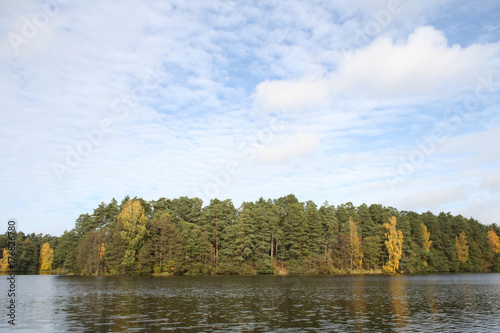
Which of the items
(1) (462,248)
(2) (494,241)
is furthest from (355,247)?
(2) (494,241)

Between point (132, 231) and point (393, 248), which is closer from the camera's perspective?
point (132, 231)

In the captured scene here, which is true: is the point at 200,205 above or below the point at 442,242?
above

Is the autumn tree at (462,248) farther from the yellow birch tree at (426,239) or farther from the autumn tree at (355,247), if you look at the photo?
the autumn tree at (355,247)

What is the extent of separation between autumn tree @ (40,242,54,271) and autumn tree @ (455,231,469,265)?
167m

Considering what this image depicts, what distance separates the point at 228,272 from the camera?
4461 inches

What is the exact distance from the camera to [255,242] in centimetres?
12044

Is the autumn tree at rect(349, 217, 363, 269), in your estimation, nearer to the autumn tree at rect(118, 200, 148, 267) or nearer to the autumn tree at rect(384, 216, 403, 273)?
the autumn tree at rect(384, 216, 403, 273)

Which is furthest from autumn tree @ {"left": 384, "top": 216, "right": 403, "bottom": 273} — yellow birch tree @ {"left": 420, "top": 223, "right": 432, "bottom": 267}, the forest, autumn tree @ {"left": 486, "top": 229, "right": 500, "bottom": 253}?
autumn tree @ {"left": 486, "top": 229, "right": 500, "bottom": 253}

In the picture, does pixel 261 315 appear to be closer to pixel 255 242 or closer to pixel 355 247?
pixel 255 242

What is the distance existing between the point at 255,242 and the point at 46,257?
90.3m

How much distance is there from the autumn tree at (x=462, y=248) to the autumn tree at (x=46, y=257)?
167 m

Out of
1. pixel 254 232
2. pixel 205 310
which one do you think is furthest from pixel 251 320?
pixel 254 232

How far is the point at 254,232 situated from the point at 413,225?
220ft

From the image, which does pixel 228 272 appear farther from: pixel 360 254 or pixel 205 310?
pixel 205 310
